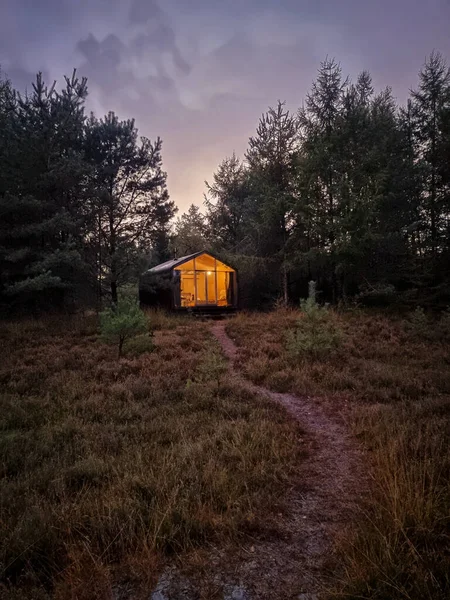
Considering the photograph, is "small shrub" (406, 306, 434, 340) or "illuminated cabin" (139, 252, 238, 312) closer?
"small shrub" (406, 306, 434, 340)

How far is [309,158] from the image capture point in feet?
59.7

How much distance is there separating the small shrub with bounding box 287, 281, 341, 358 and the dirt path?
423cm

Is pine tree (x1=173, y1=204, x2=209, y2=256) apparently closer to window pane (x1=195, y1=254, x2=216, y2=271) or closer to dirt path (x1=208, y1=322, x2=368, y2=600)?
window pane (x1=195, y1=254, x2=216, y2=271)

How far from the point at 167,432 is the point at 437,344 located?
1027 centimetres

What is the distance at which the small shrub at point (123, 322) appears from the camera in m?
9.53

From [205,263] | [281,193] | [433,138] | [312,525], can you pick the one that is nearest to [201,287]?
[205,263]

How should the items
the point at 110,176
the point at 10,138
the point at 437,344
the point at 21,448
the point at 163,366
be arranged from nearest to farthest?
the point at 21,448 → the point at 163,366 → the point at 437,344 → the point at 10,138 → the point at 110,176

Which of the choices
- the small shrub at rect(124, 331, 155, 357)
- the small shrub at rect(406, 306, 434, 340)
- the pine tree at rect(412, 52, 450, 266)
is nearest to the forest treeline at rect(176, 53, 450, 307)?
the pine tree at rect(412, 52, 450, 266)

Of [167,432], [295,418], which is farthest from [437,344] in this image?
[167,432]

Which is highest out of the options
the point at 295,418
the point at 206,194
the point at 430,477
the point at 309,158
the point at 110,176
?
the point at 206,194

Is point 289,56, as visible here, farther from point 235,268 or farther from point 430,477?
point 430,477

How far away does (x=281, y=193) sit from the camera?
19391mm

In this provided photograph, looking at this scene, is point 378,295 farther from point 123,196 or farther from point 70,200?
point 70,200

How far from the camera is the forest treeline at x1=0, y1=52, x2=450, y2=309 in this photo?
1481 cm
